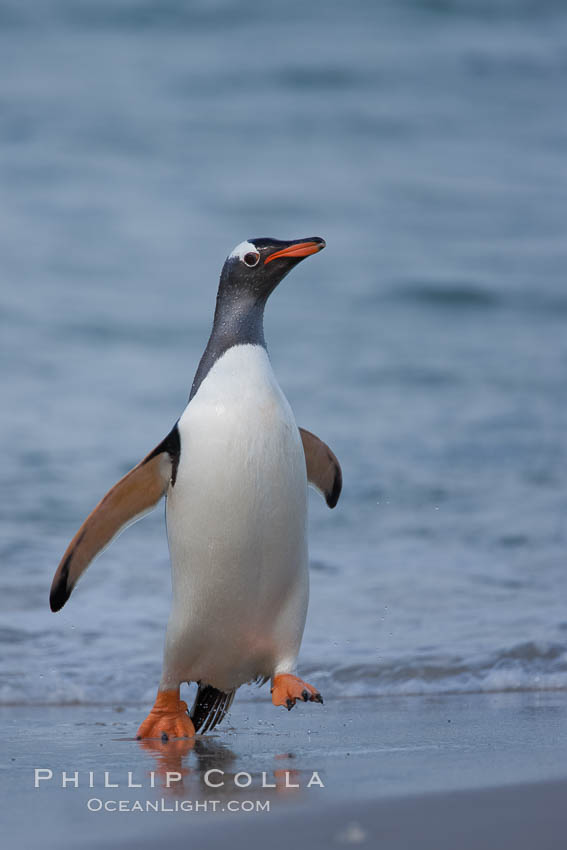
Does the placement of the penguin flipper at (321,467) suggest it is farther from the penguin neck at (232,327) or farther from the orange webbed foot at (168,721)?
the orange webbed foot at (168,721)

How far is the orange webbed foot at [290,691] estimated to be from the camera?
9.22 feet

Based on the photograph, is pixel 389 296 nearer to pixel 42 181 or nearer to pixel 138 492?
pixel 42 181

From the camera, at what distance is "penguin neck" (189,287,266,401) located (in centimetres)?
321

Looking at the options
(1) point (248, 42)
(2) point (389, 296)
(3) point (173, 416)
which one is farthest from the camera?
(1) point (248, 42)

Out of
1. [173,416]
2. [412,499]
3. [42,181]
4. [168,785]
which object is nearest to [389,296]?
[173,416]

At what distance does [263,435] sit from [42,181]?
13420 millimetres

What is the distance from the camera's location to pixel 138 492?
314 centimetres

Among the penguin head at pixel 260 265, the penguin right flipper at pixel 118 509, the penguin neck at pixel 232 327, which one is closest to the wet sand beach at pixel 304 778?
the penguin right flipper at pixel 118 509

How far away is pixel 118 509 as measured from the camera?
10.3ft

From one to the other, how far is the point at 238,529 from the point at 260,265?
0.80 metres

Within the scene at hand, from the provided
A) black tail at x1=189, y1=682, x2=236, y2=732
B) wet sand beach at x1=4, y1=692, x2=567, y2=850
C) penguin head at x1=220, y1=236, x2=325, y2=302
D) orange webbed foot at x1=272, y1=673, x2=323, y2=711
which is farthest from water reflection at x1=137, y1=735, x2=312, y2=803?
penguin head at x1=220, y1=236, x2=325, y2=302

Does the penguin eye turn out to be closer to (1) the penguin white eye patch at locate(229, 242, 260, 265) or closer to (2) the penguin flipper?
(1) the penguin white eye patch at locate(229, 242, 260, 265)

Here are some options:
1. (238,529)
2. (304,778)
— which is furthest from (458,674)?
(304,778)

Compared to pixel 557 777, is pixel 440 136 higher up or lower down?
higher up
